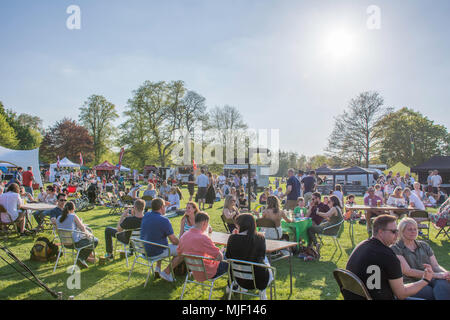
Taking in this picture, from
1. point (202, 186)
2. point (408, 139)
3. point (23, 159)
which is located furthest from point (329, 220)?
point (408, 139)

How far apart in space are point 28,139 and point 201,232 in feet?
167

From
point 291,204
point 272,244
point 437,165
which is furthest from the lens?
point 437,165

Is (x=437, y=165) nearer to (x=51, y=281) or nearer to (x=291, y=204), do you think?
(x=291, y=204)

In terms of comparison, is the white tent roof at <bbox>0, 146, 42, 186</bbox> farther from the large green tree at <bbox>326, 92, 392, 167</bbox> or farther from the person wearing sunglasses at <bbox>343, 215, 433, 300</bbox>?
the large green tree at <bbox>326, 92, 392, 167</bbox>

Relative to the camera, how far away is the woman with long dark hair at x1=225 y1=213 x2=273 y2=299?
11.1 feet

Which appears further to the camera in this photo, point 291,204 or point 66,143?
point 66,143

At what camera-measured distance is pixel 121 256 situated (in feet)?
19.7

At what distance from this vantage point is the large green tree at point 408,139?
117 ft

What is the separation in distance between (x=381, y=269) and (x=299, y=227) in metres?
3.43

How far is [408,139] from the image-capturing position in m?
36.2

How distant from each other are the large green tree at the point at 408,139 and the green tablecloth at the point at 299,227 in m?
34.2

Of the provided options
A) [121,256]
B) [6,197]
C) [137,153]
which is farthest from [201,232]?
[137,153]
